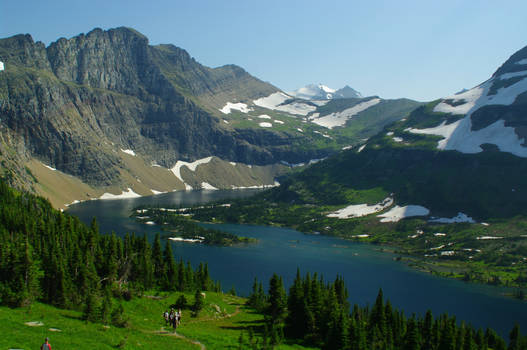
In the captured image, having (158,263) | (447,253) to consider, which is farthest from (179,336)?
(447,253)

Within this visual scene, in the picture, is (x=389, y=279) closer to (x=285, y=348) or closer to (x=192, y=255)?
(x=192, y=255)

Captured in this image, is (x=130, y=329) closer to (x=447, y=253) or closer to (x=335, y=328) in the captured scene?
(x=335, y=328)

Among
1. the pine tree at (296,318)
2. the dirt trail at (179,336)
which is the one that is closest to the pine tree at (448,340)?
the pine tree at (296,318)

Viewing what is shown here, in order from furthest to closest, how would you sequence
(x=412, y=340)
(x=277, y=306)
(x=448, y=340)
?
(x=448, y=340) < (x=412, y=340) < (x=277, y=306)

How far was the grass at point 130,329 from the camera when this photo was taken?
32.2m

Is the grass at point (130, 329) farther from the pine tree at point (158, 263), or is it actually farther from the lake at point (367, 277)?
the lake at point (367, 277)

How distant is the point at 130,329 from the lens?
43.1m

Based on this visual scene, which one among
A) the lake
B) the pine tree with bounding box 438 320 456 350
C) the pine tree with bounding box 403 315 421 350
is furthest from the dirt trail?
the lake

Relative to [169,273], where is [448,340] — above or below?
below

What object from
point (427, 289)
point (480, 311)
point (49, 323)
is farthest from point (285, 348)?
point (427, 289)

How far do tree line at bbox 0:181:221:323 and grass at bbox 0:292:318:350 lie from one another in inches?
84.9

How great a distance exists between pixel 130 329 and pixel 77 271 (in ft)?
75.3

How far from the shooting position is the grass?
32.2 metres

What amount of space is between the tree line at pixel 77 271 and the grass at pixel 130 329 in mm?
2157
